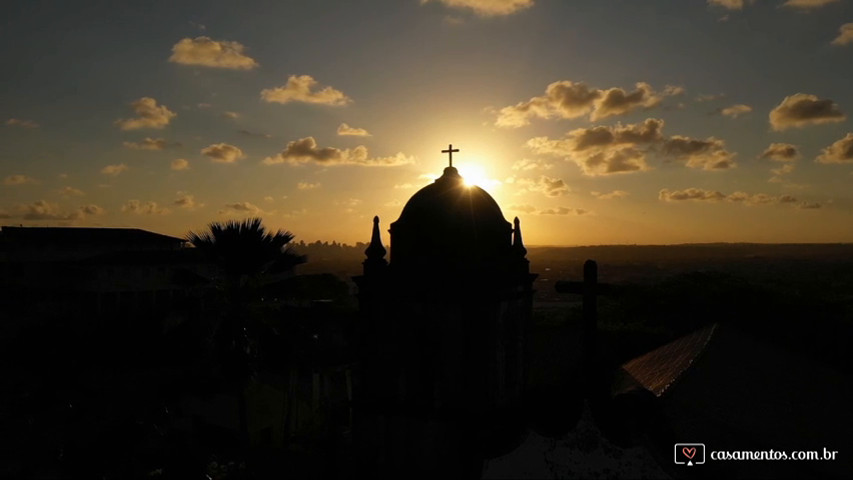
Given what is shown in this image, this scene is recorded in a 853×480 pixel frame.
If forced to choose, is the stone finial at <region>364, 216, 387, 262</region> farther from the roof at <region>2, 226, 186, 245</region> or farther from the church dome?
the roof at <region>2, 226, 186, 245</region>

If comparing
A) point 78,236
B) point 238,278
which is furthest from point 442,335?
point 78,236

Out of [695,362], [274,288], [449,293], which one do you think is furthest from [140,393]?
[695,362]

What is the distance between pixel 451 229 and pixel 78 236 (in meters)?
50.9

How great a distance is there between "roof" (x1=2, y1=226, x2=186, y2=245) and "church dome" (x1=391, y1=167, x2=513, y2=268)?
48676 millimetres

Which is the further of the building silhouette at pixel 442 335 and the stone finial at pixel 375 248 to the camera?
the stone finial at pixel 375 248

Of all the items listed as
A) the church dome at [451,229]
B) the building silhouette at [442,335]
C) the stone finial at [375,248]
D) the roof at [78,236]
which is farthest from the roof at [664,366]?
Answer: the roof at [78,236]

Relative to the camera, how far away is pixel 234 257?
55.0 ft

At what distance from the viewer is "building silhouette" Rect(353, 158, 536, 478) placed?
1277 cm

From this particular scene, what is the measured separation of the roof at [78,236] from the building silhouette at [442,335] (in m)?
48.2

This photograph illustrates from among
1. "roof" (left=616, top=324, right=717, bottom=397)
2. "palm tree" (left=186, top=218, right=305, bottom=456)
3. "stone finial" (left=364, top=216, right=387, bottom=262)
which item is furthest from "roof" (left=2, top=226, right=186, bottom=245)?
"roof" (left=616, top=324, right=717, bottom=397)

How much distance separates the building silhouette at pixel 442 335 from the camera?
1277 cm

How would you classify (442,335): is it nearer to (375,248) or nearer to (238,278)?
(375,248)

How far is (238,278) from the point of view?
1709 cm

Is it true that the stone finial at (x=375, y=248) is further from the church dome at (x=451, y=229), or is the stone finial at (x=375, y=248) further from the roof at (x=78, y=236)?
the roof at (x=78, y=236)
